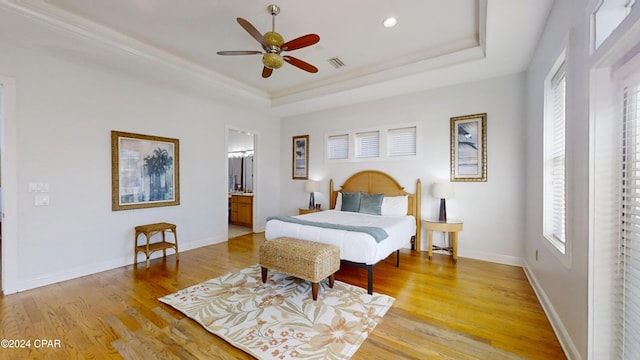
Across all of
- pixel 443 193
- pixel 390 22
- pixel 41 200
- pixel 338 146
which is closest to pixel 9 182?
pixel 41 200

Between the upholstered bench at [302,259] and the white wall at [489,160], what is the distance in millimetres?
2431

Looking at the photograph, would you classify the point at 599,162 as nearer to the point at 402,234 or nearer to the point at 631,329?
the point at 631,329

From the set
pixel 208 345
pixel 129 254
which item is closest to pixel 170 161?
pixel 129 254

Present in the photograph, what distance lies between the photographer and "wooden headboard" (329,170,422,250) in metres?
4.49

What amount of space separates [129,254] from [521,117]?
6.32 metres

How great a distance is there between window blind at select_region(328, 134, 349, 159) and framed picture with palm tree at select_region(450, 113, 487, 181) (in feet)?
6.83

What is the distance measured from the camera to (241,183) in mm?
8062

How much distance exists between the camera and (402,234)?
372 cm

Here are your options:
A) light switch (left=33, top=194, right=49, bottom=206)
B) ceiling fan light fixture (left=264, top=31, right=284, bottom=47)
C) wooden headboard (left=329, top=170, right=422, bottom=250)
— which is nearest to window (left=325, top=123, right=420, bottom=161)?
wooden headboard (left=329, top=170, right=422, bottom=250)

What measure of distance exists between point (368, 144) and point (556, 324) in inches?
148

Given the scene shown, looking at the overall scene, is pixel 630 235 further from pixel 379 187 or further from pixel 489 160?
pixel 379 187

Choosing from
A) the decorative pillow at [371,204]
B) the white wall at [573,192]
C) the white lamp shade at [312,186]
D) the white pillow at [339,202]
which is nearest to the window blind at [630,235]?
the white wall at [573,192]

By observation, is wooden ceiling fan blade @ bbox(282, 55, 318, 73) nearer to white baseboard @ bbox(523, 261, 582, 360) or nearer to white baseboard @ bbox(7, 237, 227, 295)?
white baseboard @ bbox(523, 261, 582, 360)

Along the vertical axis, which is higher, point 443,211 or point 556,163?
point 556,163
